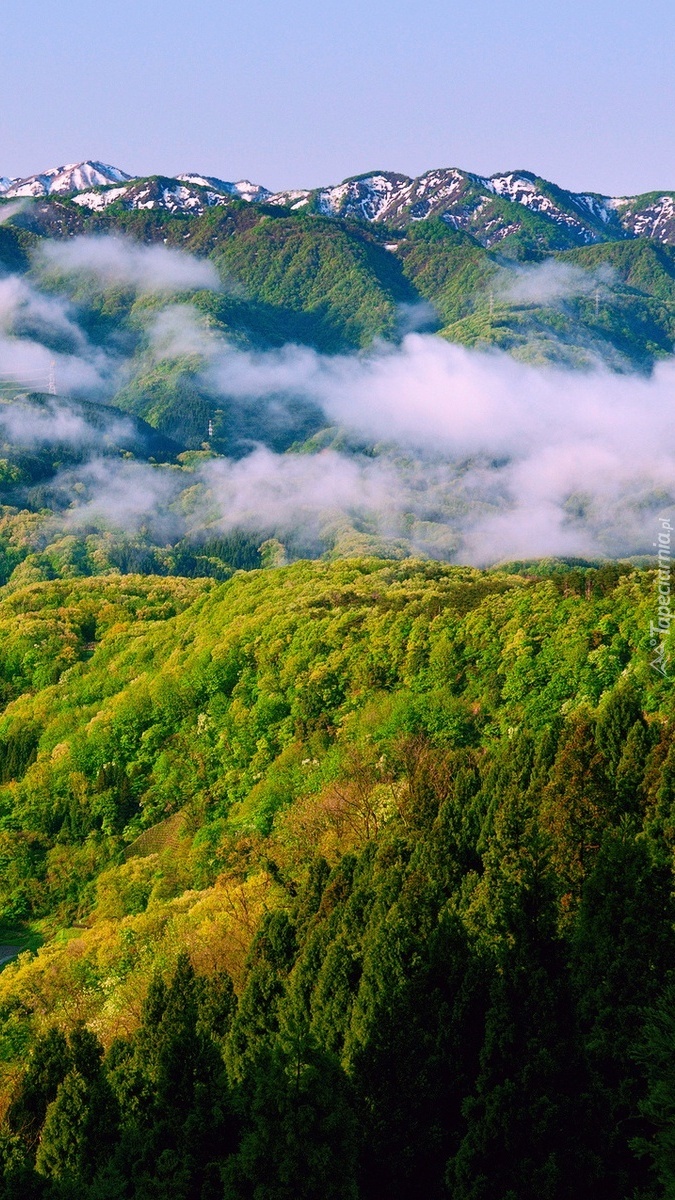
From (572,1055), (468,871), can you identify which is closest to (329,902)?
(468,871)

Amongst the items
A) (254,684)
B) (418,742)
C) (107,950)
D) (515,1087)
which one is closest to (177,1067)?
(515,1087)

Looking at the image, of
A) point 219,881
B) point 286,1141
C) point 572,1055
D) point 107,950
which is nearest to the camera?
point 286,1141

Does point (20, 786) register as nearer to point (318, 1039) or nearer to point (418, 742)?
point (418, 742)

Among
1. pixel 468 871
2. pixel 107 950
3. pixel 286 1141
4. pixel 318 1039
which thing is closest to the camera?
pixel 286 1141

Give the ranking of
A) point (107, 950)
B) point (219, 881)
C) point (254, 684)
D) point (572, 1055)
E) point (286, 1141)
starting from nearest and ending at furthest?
point (286, 1141)
point (572, 1055)
point (107, 950)
point (219, 881)
point (254, 684)

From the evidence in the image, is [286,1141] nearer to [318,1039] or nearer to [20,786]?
[318,1039]

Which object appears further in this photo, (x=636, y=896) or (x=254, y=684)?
(x=254, y=684)

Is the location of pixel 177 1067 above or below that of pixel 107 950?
above
